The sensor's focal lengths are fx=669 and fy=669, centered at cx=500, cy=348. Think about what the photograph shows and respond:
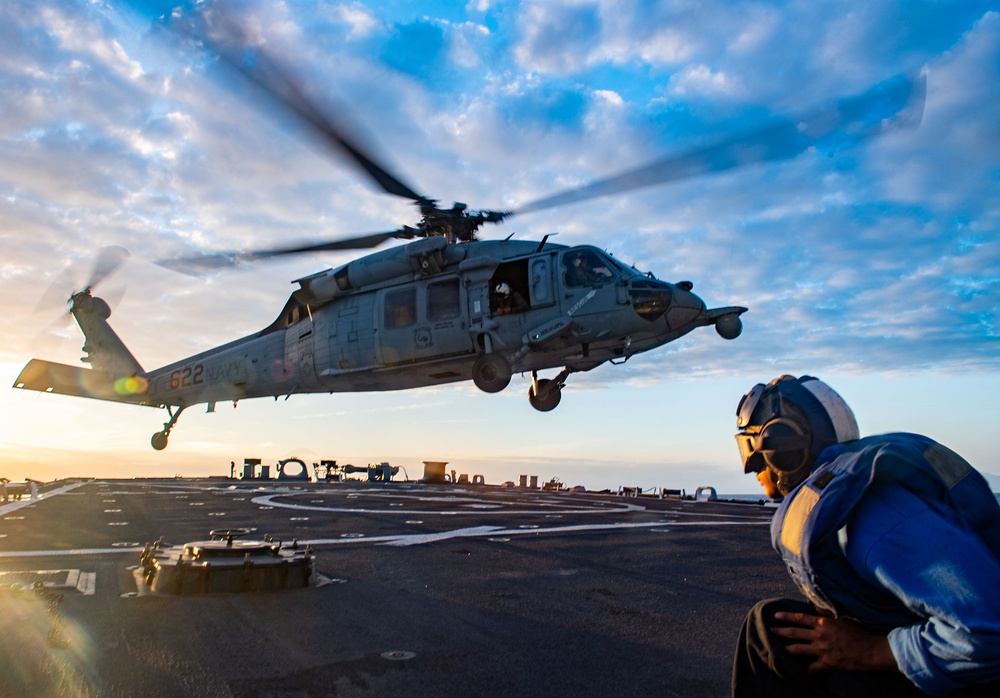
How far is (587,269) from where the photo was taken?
16.5m

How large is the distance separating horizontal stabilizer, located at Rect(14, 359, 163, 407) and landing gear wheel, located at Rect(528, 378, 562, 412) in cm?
1404

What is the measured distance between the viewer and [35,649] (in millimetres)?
4824

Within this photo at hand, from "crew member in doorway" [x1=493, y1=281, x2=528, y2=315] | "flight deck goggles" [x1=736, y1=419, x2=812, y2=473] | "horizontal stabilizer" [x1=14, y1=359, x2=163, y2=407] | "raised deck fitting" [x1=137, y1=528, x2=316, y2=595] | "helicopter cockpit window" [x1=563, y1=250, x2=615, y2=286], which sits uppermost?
"helicopter cockpit window" [x1=563, y1=250, x2=615, y2=286]

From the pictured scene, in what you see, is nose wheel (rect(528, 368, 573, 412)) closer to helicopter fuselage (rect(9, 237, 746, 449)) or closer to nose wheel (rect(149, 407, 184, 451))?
helicopter fuselage (rect(9, 237, 746, 449))

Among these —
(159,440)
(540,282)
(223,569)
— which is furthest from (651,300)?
(159,440)

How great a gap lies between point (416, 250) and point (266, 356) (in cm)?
634

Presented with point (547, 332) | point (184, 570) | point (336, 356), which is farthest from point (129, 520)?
point (547, 332)

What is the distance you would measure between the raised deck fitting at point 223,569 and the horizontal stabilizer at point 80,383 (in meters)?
18.3

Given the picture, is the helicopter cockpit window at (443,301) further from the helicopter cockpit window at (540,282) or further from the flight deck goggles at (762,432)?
the flight deck goggles at (762,432)

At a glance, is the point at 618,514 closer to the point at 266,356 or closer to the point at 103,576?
the point at 266,356

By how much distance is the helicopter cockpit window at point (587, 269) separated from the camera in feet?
53.8

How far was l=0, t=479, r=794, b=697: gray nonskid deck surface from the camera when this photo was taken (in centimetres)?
448

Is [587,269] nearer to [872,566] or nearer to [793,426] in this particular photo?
[793,426]

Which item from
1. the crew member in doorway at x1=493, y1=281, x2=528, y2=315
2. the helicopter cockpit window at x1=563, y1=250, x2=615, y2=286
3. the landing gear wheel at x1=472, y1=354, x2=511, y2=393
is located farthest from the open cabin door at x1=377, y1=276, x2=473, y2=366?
the helicopter cockpit window at x1=563, y1=250, x2=615, y2=286
